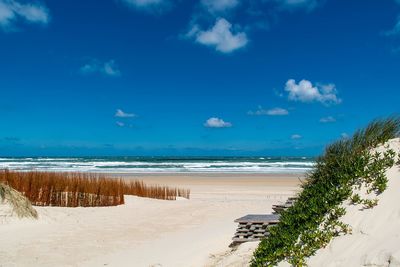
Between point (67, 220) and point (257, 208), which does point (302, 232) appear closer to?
point (67, 220)

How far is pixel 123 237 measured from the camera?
9.24 meters

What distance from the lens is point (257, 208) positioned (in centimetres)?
1377

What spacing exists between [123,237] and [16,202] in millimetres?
2834

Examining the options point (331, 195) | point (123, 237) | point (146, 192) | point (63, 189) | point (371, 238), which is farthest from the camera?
point (146, 192)

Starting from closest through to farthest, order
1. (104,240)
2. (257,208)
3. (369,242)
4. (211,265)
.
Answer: (369,242), (211,265), (104,240), (257,208)

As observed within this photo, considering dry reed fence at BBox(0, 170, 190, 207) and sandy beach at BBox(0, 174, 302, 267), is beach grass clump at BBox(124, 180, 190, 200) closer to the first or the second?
dry reed fence at BBox(0, 170, 190, 207)

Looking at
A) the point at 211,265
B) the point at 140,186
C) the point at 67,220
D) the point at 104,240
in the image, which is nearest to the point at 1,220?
the point at 67,220

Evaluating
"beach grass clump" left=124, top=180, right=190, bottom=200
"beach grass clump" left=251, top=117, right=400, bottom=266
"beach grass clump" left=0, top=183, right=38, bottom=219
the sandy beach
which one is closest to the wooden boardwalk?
the sandy beach

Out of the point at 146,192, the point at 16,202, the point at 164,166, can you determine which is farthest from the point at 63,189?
the point at 164,166

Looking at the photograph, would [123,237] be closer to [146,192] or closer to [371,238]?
[371,238]

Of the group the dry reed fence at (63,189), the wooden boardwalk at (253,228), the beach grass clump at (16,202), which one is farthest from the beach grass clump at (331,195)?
the dry reed fence at (63,189)

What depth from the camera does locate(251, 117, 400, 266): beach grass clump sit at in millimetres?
4262

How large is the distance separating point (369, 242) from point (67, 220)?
8641 millimetres

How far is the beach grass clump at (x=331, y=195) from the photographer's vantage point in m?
4.26
